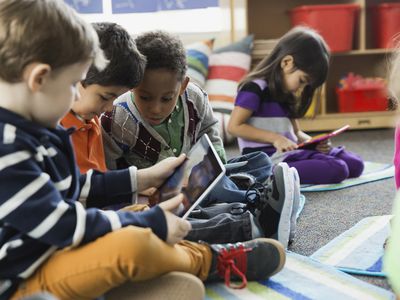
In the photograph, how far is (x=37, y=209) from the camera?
0.70 metres

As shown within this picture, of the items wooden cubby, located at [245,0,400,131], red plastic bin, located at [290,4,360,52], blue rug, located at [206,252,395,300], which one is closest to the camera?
blue rug, located at [206,252,395,300]

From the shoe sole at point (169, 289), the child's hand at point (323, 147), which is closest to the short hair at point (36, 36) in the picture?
the shoe sole at point (169, 289)

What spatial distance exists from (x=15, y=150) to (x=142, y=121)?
55 cm

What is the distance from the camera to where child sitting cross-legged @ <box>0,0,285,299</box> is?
27.7 inches

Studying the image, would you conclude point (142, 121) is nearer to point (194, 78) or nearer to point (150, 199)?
point (150, 199)

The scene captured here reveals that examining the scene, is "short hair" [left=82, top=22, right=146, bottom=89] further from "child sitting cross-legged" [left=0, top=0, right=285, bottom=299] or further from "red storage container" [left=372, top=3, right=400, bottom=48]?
"red storage container" [left=372, top=3, right=400, bottom=48]

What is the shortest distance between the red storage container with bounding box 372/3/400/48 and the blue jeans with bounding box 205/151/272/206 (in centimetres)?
148

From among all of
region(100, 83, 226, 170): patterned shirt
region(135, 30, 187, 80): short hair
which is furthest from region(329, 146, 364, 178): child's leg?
region(135, 30, 187, 80): short hair

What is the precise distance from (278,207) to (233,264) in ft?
0.66

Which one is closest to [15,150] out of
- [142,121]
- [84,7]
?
[142,121]

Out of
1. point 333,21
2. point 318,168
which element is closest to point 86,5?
point 333,21

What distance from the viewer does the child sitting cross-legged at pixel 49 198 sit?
2.31 ft

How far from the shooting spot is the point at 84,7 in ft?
9.04

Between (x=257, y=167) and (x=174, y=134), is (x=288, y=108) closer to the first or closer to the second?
(x=257, y=167)
